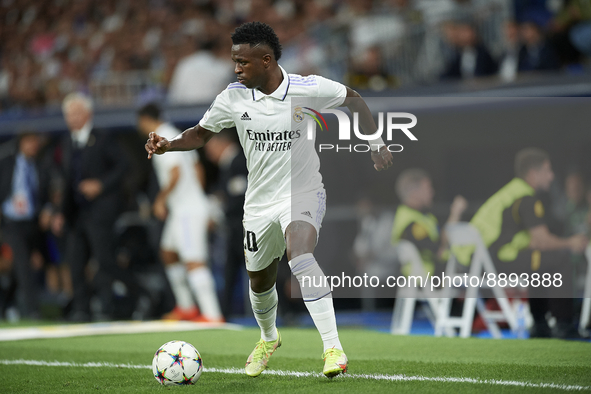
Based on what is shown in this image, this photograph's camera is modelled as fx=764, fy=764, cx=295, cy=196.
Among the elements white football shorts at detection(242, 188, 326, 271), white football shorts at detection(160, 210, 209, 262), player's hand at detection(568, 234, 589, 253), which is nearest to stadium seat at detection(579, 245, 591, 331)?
player's hand at detection(568, 234, 589, 253)

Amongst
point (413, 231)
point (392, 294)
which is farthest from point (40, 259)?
point (413, 231)

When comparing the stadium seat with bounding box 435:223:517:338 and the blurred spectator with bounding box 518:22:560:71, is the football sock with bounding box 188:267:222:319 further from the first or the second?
the blurred spectator with bounding box 518:22:560:71

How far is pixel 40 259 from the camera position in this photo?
12.5 meters

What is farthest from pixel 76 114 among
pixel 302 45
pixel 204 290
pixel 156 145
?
pixel 156 145

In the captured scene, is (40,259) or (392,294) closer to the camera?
(392,294)

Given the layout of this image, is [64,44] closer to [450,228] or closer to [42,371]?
[450,228]

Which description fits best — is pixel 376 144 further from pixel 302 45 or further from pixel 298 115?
pixel 302 45

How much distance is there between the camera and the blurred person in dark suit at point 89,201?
9.98m

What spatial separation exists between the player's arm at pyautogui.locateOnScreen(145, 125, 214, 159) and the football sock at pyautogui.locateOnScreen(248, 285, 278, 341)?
3.59 ft

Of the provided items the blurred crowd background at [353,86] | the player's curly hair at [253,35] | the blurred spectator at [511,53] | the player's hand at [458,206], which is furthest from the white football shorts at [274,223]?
the blurred spectator at [511,53]

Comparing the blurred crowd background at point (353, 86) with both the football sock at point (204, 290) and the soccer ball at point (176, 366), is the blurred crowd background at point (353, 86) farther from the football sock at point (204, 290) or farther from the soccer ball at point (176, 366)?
the soccer ball at point (176, 366)

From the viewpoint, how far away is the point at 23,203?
431 inches

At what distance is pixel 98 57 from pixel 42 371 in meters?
13.7

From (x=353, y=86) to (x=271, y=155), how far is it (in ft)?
19.1
